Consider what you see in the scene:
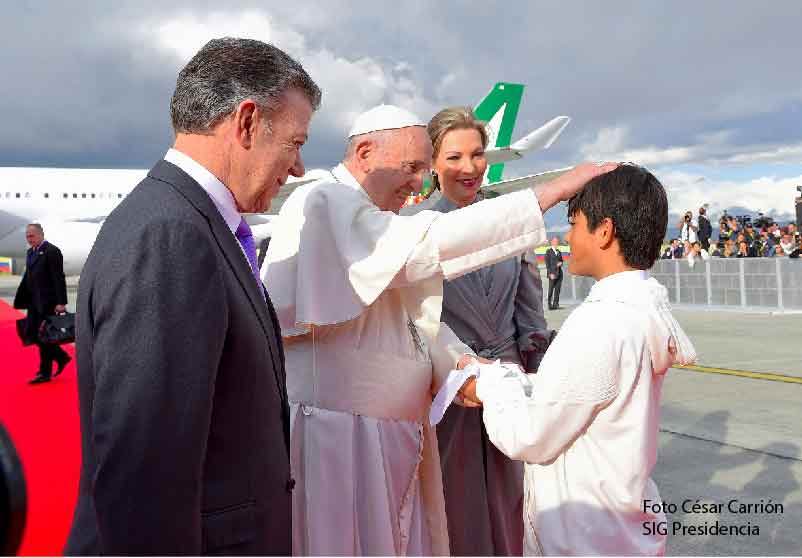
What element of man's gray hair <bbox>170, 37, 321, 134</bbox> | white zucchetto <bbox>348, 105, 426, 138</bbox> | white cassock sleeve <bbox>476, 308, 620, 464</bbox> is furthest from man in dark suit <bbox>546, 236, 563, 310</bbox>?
man's gray hair <bbox>170, 37, 321, 134</bbox>

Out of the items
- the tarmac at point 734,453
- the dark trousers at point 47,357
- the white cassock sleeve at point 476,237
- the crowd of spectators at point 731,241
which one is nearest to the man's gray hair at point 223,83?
the white cassock sleeve at point 476,237

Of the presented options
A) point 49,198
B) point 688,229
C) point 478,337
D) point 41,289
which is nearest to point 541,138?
point 688,229

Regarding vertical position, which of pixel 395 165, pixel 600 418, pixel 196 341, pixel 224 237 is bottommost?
pixel 600 418

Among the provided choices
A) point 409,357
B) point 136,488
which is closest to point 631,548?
point 409,357

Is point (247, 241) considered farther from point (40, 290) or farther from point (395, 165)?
point (40, 290)

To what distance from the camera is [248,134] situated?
1.41 metres

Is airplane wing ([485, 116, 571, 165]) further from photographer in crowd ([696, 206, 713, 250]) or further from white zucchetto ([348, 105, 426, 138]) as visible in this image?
white zucchetto ([348, 105, 426, 138])

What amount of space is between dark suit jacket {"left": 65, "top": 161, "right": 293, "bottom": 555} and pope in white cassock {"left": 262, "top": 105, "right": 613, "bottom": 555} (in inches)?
23.5

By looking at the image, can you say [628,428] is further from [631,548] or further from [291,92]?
[291,92]

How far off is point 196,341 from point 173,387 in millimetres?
76

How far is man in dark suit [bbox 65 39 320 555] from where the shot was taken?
3.80 feet

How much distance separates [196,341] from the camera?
1.19 m

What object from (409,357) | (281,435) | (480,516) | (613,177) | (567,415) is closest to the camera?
(281,435)

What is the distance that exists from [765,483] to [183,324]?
13.0 feet
